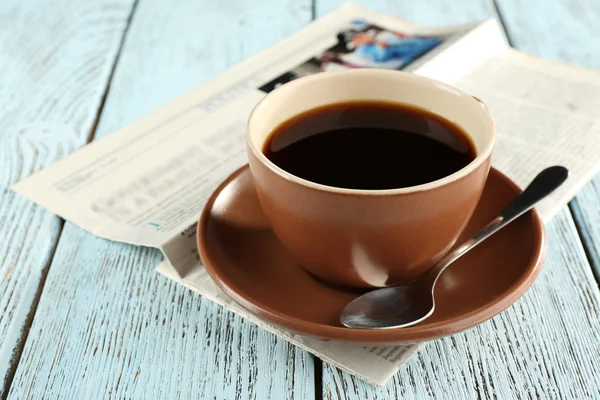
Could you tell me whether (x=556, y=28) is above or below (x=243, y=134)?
below

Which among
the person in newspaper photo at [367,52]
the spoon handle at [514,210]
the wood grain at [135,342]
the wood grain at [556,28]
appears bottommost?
the wood grain at [556,28]

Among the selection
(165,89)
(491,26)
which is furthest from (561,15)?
(165,89)

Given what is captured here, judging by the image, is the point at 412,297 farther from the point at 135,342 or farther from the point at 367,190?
the point at 135,342

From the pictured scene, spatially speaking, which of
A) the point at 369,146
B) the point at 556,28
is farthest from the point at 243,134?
the point at 556,28

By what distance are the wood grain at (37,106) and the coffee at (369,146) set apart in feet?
0.90

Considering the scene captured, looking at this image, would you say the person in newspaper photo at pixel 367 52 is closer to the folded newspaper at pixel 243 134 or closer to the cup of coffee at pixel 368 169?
the folded newspaper at pixel 243 134

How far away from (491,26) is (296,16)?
1.18ft

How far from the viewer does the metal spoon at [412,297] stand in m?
0.48

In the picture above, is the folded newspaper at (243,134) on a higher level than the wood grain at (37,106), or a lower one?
lower

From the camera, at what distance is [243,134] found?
2.60 ft

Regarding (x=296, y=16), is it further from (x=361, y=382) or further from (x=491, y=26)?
(x=361, y=382)

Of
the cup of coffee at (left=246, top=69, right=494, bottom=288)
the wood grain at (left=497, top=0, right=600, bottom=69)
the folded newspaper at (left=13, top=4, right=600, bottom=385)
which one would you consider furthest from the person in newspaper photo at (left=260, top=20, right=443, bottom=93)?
the cup of coffee at (left=246, top=69, right=494, bottom=288)

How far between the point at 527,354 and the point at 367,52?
0.57 metres

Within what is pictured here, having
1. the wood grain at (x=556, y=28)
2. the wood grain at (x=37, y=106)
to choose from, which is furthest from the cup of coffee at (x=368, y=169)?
the wood grain at (x=556, y=28)
